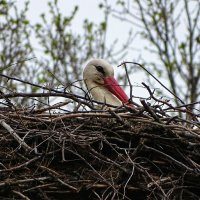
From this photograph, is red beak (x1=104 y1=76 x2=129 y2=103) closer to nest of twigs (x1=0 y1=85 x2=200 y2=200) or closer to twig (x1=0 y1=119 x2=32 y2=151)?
nest of twigs (x1=0 y1=85 x2=200 y2=200)

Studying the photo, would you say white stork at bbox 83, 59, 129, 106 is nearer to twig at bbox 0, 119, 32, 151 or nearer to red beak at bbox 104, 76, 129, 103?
red beak at bbox 104, 76, 129, 103

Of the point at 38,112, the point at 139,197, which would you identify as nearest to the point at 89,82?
the point at 38,112

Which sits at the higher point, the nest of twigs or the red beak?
the red beak

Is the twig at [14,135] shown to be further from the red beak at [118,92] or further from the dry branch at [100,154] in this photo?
the red beak at [118,92]

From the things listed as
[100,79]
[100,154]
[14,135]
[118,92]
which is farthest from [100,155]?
[100,79]

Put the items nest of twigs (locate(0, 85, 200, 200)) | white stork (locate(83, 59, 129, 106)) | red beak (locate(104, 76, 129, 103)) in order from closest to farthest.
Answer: nest of twigs (locate(0, 85, 200, 200)), red beak (locate(104, 76, 129, 103)), white stork (locate(83, 59, 129, 106))

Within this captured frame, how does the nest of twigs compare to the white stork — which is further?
the white stork

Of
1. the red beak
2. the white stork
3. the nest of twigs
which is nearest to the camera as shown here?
the nest of twigs

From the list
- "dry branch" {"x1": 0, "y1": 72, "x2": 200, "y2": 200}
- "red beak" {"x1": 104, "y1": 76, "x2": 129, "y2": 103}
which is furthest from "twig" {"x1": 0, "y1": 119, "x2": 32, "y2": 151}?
"red beak" {"x1": 104, "y1": 76, "x2": 129, "y2": 103}

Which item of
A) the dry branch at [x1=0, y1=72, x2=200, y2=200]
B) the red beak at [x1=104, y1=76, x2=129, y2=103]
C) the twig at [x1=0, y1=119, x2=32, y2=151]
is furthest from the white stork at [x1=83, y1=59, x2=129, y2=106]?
the twig at [x1=0, y1=119, x2=32, y2=151]

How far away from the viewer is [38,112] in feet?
18.1

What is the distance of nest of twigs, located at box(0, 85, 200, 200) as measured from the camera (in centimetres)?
500

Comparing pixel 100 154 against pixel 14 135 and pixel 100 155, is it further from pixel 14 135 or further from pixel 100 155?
pixel 14 135

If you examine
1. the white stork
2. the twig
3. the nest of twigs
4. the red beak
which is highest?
the white stork
